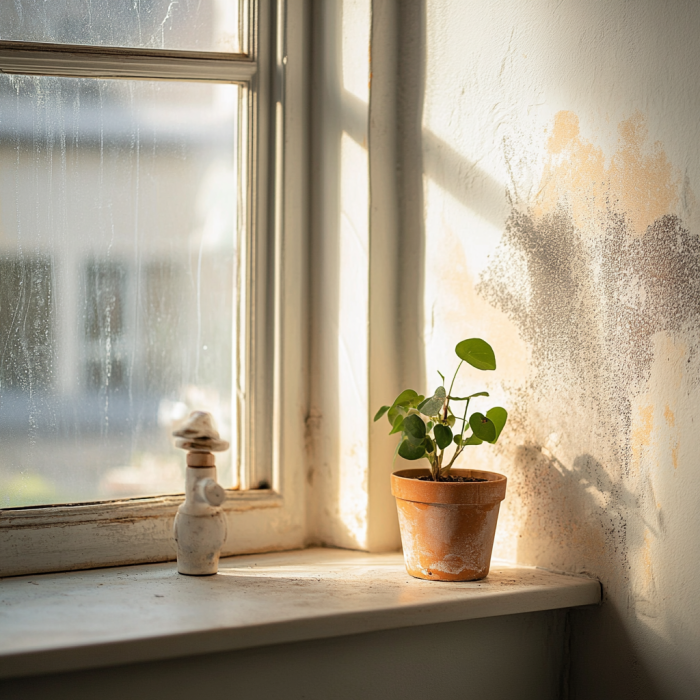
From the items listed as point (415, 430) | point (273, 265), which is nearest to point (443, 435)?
point (415, 430)

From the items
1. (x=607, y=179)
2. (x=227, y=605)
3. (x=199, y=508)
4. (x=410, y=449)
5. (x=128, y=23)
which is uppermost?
(x=128, y=23)

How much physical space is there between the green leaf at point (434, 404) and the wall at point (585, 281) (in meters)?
0.18

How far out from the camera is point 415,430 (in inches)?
51.1

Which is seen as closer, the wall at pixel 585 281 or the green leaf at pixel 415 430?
the wall at pixel 585 281

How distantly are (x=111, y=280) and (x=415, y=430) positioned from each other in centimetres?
66

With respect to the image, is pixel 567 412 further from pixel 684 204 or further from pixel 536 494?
pixel 684 204

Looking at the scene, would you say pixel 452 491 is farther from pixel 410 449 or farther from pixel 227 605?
pixel 227 605

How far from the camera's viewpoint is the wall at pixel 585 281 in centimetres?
117

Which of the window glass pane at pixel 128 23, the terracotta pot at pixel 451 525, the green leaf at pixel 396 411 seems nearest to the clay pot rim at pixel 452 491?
the terracotta pot at pixel 451 525

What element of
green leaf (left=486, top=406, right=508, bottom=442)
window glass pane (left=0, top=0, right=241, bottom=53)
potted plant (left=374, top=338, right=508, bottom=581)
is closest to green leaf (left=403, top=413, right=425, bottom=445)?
potted plant (left=374, top=338, right=508, bottom=581)

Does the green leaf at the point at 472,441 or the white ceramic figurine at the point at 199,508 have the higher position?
the green leaf at the point at 472,441

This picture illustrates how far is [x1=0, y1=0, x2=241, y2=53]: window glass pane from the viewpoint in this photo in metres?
1.43

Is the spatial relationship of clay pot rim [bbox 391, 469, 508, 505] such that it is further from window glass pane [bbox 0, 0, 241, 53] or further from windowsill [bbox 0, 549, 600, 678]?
window glass pane [bbox 0, 0, 241, 53]

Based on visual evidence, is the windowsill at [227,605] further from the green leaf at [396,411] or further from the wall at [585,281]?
the green leaf at [396,411]
